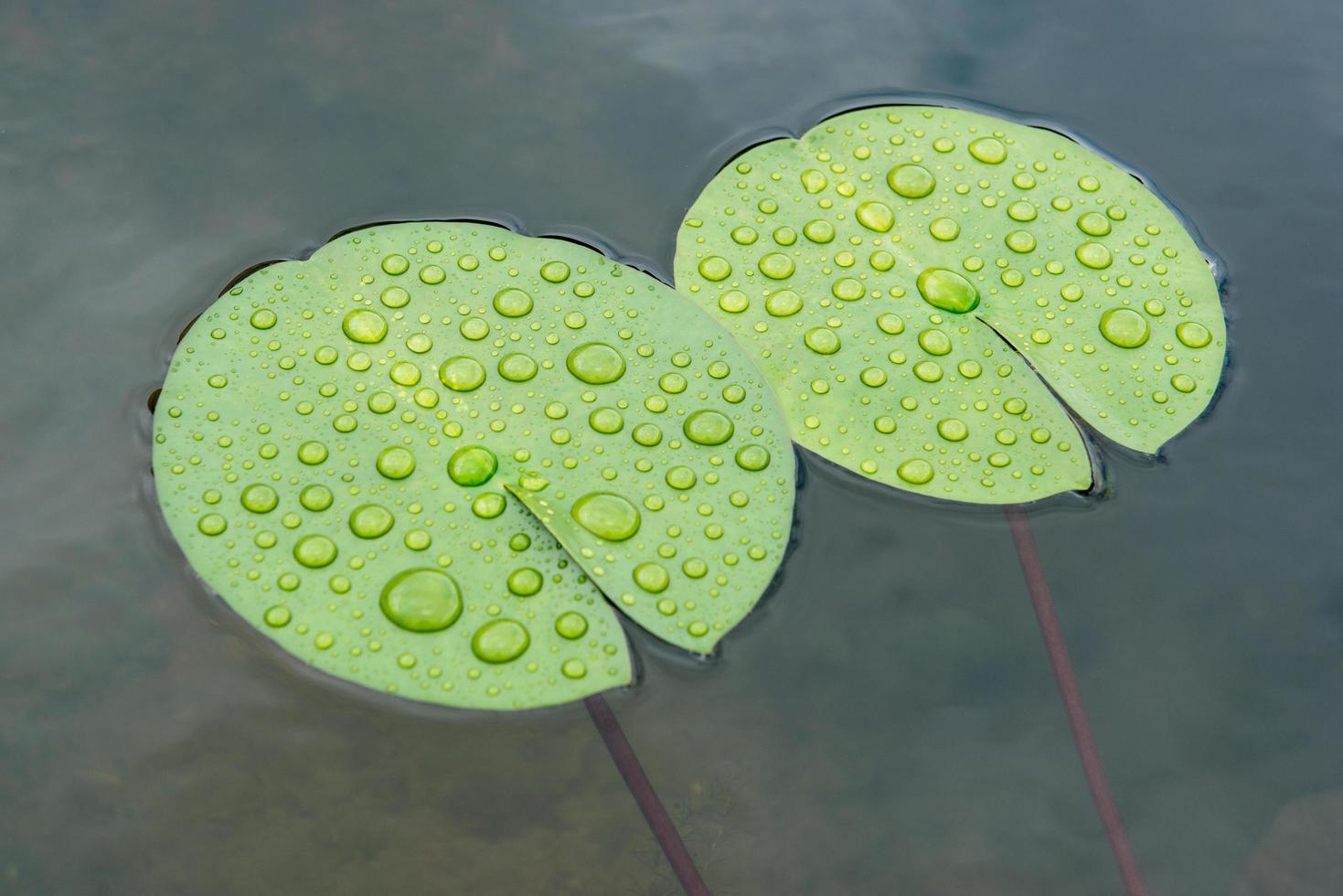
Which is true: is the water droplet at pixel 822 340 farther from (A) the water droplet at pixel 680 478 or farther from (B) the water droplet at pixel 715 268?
(A) the water droplet at pixel 680 478

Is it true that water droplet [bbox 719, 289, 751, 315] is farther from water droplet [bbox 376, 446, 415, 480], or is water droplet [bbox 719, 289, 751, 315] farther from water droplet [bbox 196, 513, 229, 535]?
water droplet [bbox 196, 513, 229, 535]

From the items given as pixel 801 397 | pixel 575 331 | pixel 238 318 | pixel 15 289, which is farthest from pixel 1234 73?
pixel 15 289

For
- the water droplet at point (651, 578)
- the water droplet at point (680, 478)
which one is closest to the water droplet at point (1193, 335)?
the water droplet at point (680, 478)

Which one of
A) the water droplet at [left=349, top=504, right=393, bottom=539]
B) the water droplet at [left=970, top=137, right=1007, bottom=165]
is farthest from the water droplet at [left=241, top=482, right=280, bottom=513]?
the water droplet at [left=970, top=137, right=1007, bottom=165]

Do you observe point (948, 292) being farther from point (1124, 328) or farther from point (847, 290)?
point (1124, 328)

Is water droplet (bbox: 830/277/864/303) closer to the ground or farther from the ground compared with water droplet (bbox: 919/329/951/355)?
farther from the ground

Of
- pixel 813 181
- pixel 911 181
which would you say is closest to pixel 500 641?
pixel 813 181

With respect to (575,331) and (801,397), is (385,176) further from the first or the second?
(801,397)
